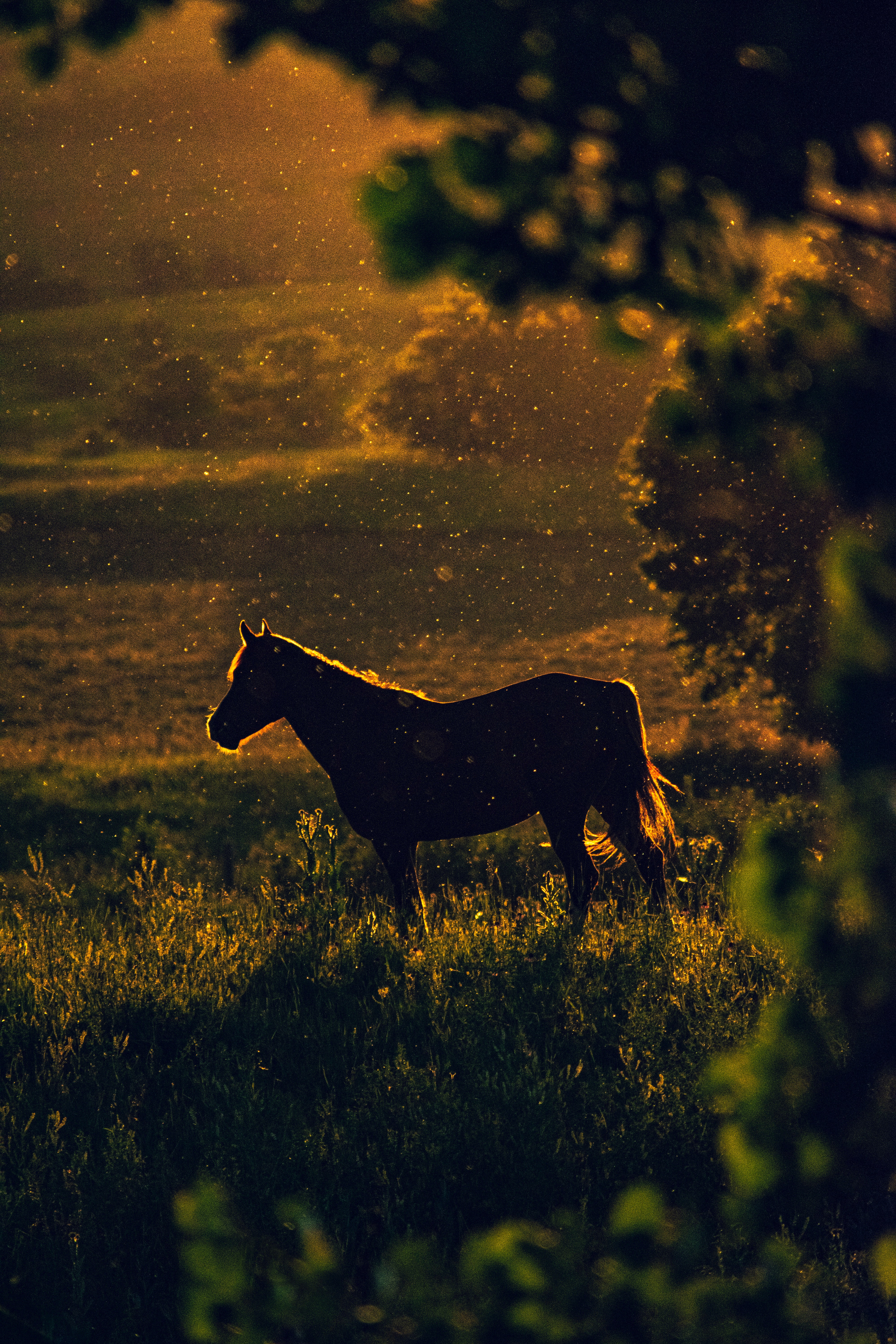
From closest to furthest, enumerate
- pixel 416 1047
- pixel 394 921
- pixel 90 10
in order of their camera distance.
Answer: pixel 90 10 < pixel 416 1047 < pixel 394 921

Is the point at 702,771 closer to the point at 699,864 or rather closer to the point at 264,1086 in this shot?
the point at 699,864

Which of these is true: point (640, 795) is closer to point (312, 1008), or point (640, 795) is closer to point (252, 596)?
point (312, 1008)

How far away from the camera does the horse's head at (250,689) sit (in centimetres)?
760

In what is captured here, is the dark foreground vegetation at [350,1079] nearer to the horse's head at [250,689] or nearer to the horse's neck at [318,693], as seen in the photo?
the horse's neck at [318,693]

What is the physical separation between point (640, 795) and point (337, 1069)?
317 centimetres

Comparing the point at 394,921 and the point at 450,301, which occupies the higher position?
the point at 394,921

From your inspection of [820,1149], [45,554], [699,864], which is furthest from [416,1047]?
[45,554]

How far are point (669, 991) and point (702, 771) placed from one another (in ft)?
23.0

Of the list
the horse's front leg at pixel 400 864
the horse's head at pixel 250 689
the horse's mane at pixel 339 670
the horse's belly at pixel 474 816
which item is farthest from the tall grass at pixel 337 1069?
the horse's mane at pixel 339 670

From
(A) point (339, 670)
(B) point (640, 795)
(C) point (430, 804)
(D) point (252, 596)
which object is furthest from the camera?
(D) point (252, 596)

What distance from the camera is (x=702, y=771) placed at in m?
13.1

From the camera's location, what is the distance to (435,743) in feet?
25.2

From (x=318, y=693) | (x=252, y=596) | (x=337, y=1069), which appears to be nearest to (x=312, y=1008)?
(x=337, y=1069)

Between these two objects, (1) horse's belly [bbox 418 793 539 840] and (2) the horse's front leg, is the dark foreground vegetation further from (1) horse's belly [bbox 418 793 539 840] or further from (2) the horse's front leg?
(1) horse's belly [bbox 418 793 539 840]
